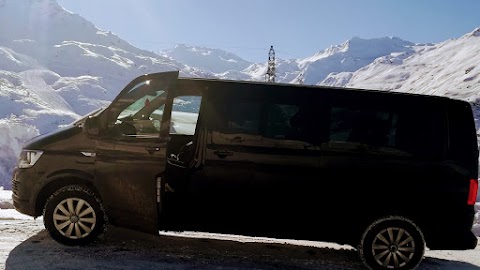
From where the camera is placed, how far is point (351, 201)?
5.24 meters

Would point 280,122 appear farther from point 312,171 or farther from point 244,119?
point 312,171

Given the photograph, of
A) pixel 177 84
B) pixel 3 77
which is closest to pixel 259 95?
pixel 177 84

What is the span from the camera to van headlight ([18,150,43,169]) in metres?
5.51

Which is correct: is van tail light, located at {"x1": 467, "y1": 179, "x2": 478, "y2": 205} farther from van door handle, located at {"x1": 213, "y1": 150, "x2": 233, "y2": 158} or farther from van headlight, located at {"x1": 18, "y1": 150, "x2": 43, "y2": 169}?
van headlight, located at {"x1": 18, "y1": 150, "x2": 43, "y2": 169}

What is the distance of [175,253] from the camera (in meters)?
5.58

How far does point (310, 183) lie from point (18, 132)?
5716cm

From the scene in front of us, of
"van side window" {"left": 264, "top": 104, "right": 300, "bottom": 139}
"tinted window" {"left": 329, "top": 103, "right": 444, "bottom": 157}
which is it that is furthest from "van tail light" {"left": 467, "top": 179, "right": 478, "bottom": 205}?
"van side window" {"left": 264, "top": 104, "right": 300, "bottom": 139}

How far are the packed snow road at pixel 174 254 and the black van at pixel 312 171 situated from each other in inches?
15.7

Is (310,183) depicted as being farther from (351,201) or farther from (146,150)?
(146,150)

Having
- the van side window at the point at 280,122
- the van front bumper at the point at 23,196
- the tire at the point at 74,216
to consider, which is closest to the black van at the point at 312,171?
the van side window at the point at 280,122

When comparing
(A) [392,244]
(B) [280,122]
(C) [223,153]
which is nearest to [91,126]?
(C) [223,153]

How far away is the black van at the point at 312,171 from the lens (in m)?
5.20

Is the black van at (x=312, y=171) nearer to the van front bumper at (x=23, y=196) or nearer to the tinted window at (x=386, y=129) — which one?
the tinted window at (x=386, y=129)

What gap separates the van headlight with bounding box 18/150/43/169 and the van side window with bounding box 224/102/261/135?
234 cm
